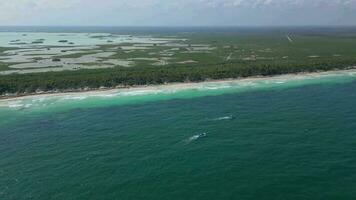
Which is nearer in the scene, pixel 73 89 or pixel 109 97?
pixel 109 97

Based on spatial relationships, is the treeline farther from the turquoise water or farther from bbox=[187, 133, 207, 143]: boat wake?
bbox=[187, 133, 207, 143]: boat wake

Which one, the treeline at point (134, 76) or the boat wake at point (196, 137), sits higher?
the treeline at point (134, 76)

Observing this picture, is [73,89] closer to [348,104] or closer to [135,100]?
[135,100]

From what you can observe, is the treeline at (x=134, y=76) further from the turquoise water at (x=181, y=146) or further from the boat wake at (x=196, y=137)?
the boat wake at (x=196, y=137)

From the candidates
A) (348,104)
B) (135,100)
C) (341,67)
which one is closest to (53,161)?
(135,100)

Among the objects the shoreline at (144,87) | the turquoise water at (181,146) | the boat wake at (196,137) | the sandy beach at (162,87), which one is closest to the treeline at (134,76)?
the shoreline at (144,87)

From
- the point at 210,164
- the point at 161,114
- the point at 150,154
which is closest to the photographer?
the point at 210,164

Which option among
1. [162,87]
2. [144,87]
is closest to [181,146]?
[162,87]
